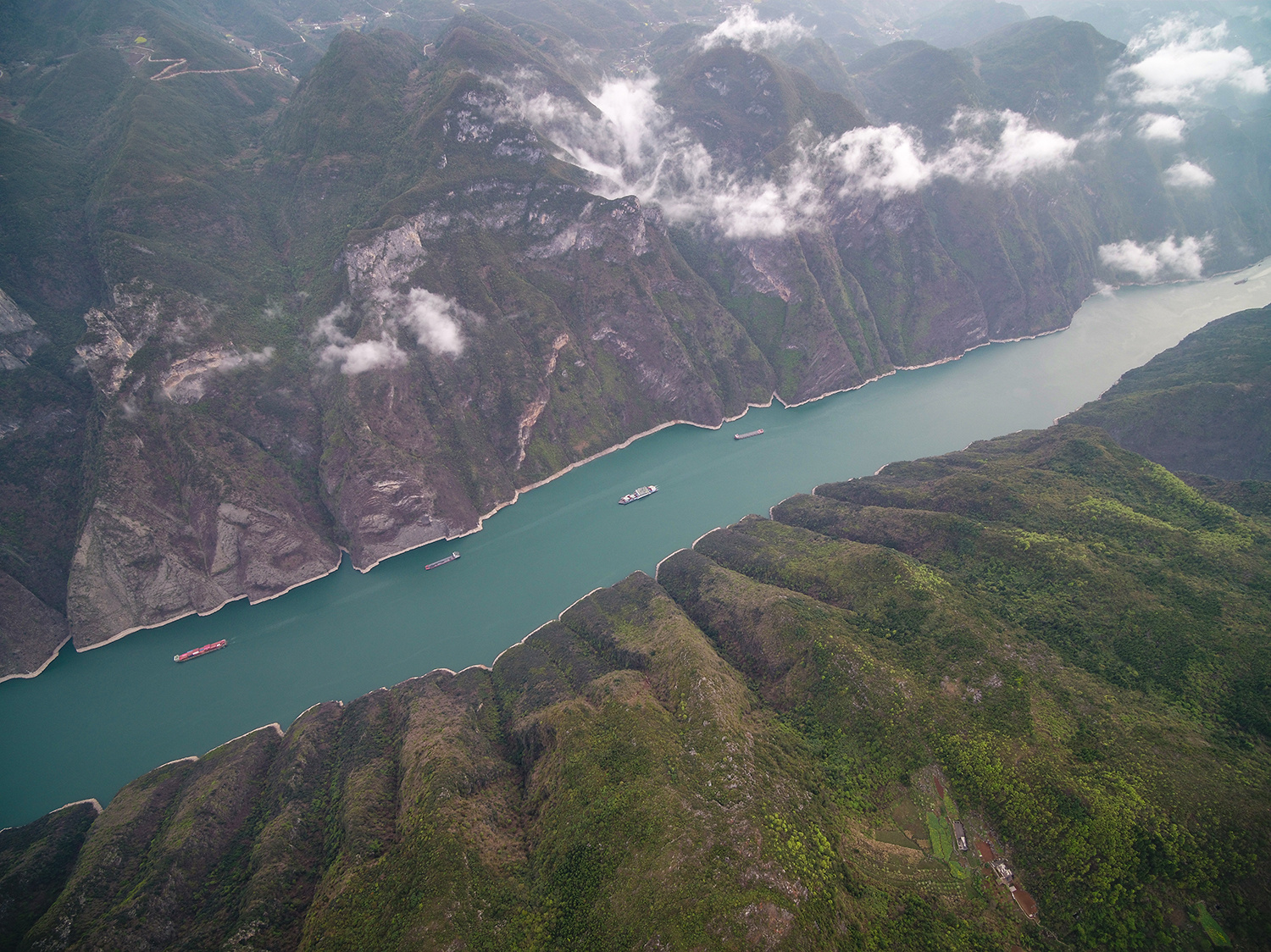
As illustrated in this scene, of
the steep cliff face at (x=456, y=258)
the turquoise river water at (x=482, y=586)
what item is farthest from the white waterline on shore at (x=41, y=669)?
the steep cliff face at (x=456, y=258)

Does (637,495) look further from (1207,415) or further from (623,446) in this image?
(1207,415)

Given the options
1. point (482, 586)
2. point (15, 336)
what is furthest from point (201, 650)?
point (15, 336)

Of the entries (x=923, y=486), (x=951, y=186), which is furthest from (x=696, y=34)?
(x=923, y=486)

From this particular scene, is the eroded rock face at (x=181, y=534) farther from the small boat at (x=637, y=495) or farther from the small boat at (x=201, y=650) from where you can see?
the small boat at (x=637, y=495)

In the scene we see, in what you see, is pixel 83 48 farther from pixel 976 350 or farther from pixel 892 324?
pixel 976 350

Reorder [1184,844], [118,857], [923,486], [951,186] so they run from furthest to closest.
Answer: [951,186]
[923,486]
[118,857]
[1184,844]

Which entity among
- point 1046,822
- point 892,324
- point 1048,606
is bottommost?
point 1046,822

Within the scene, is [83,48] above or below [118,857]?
above

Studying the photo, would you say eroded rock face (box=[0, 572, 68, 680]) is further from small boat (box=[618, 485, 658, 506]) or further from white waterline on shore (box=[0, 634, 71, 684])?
small boat (box=[618, 485, 658, 506])

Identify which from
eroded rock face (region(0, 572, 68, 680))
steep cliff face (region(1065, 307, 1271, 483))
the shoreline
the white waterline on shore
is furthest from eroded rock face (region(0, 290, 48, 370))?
steep cliff face (region(1065, 307, 1271, 483))
